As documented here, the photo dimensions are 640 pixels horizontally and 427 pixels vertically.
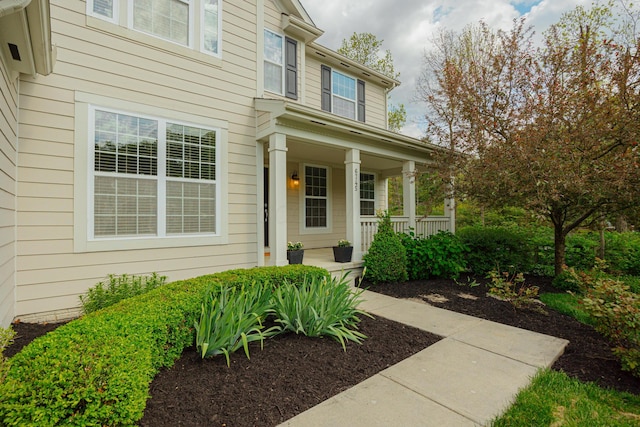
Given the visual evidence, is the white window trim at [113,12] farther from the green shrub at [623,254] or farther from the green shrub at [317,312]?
the green shrub at [623,254]

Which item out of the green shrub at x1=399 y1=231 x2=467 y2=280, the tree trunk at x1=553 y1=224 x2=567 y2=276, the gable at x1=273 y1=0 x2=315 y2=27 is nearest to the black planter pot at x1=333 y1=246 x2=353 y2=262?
the green shrub at x1=399 y1=231 x2=467 y2=280

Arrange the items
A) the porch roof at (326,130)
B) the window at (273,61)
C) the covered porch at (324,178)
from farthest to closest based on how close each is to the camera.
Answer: the window at (273,61), the covered porch at (324,178), the porch roof at (326,130)

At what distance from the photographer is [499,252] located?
7141mm

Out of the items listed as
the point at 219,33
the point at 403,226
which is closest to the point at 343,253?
the point at 403,226

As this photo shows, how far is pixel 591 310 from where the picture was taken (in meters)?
2.93

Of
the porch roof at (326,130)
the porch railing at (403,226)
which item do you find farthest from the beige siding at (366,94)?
the porch railing at (403,226)

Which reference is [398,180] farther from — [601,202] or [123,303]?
[123,303]

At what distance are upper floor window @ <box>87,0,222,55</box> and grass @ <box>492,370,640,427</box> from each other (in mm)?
6349

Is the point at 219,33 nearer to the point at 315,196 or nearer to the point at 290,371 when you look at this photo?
the point at 315,196

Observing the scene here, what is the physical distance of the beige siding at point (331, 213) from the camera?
26.7 ft

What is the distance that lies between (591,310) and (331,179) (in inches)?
266

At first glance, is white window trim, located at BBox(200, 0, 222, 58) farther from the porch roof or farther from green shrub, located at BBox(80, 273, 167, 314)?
green shrub, located at BBox(80, 273, 167, 314)

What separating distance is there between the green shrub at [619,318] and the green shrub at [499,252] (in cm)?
412

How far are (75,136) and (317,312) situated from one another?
4.03m
